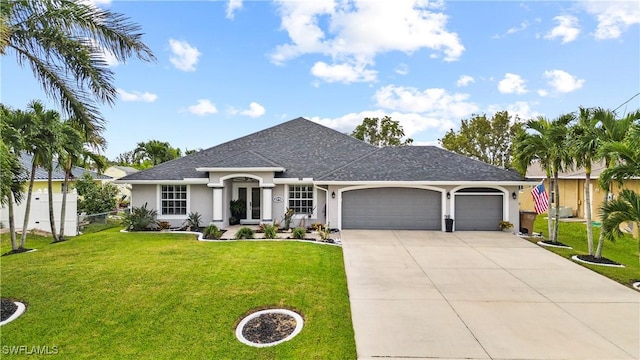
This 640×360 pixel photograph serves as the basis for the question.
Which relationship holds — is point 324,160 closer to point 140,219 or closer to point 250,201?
Result: point 250,201

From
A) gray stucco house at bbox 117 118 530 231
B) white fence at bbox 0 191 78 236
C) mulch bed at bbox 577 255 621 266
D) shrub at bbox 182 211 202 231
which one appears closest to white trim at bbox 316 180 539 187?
gray stucco house at bbox 117 118 530 231

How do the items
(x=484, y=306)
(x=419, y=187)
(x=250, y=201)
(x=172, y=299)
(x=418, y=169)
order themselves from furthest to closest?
(x=250, y=201), (x=418, y=169), (x=419, y=187), (x=172, y=299), (x=484, y=306)

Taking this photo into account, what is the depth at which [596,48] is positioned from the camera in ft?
56.0

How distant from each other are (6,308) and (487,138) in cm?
4673

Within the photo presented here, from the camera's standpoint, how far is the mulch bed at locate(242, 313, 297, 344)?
651 centimetres

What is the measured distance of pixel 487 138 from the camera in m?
43.1

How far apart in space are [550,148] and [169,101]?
23727 millimetres

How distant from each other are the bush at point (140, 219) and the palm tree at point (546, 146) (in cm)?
1810

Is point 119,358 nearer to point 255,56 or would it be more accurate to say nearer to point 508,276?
point 508,276

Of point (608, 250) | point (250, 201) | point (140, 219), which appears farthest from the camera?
point (250, 201)

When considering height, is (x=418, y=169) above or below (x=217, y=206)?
above

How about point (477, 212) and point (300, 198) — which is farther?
point (300, 198)

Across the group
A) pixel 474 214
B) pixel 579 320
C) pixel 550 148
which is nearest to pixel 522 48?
pixel 550 148

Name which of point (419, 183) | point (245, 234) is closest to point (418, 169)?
point (419, 183)
